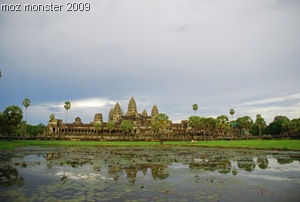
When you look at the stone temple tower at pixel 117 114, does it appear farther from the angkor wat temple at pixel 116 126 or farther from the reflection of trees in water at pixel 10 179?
the reflection of trees in water at pixel 10 179

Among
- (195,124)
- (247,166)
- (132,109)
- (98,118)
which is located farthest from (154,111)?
(247,166)

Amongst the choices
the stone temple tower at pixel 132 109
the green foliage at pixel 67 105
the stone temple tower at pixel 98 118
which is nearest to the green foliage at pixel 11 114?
the green foliage at pixel 67 105

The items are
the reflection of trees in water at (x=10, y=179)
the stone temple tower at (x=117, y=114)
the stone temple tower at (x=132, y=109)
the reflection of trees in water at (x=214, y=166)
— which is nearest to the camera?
the reflection of trees in water at (x=10, y=179)

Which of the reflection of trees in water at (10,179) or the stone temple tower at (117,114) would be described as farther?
the stone temple tower at (117,114)

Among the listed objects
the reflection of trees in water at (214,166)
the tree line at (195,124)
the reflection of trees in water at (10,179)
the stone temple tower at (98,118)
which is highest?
the stone temple tower at (98,118)

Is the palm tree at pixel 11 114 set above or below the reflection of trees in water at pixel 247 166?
above

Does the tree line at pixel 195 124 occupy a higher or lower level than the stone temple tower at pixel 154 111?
lower

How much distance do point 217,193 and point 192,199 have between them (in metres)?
1.61

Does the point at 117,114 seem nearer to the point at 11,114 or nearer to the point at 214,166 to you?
the point at 11,114

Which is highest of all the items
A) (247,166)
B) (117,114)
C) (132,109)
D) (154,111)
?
(132,109)

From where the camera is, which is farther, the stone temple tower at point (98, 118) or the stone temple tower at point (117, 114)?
the stone temple tower at point (117, 114)

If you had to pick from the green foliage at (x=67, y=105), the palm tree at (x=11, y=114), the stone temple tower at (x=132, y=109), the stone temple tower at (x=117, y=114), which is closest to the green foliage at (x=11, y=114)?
the palm tree at (x=11, y=114)

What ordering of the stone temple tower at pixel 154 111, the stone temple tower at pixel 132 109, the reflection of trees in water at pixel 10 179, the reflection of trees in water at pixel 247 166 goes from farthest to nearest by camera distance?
the stone temple tower at pixel 154 111
the stone temple tower at pixel 132 109
the reflection of trees in water at pixel 247 166
the reflection of trees in water at pixel 10 179

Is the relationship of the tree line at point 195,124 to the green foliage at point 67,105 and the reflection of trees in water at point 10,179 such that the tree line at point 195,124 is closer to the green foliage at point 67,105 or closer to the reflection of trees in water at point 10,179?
the green foliage at point 67,105
